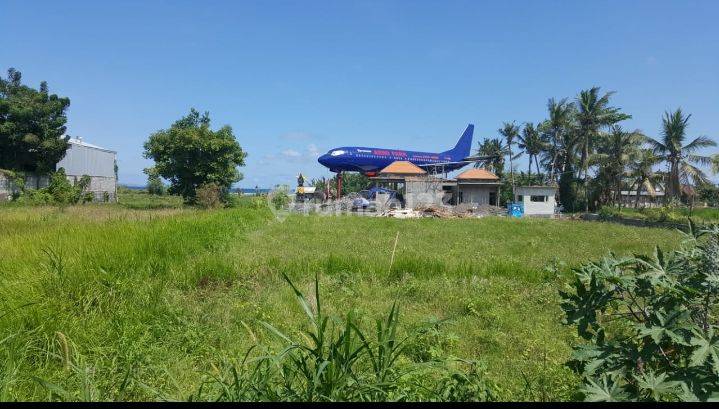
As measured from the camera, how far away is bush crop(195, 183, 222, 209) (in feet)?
85.8

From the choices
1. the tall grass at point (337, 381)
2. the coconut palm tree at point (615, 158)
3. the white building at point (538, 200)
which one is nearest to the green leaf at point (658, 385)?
the tall grass at point (337, 381)

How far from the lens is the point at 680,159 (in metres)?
33.5

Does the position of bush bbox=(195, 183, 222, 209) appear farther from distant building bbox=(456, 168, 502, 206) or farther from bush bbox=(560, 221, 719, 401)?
bush bbox=(560, 221, 719, 401)

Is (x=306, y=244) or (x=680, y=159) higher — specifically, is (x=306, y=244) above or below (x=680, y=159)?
below

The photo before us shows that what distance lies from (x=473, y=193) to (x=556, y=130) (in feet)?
60.8

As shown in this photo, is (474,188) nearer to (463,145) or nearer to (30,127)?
(463,145)

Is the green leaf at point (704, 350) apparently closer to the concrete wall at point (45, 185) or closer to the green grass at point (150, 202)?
the green grass at point (150, 202)

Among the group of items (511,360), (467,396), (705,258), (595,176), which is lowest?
(511,360)

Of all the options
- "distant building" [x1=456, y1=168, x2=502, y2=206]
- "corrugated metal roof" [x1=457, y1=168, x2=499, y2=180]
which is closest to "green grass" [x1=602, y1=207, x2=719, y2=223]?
"distant building" [x1=456, y1=168, x2=502, y2=206]

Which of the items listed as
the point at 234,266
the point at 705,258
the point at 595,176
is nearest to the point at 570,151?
the point at 595,176

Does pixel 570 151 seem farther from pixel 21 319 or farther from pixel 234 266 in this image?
pixel 21 319

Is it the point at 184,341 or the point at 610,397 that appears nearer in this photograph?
the point at 610,397

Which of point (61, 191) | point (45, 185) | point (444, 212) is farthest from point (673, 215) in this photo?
point (45, 185)

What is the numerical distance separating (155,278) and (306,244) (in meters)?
5.11
